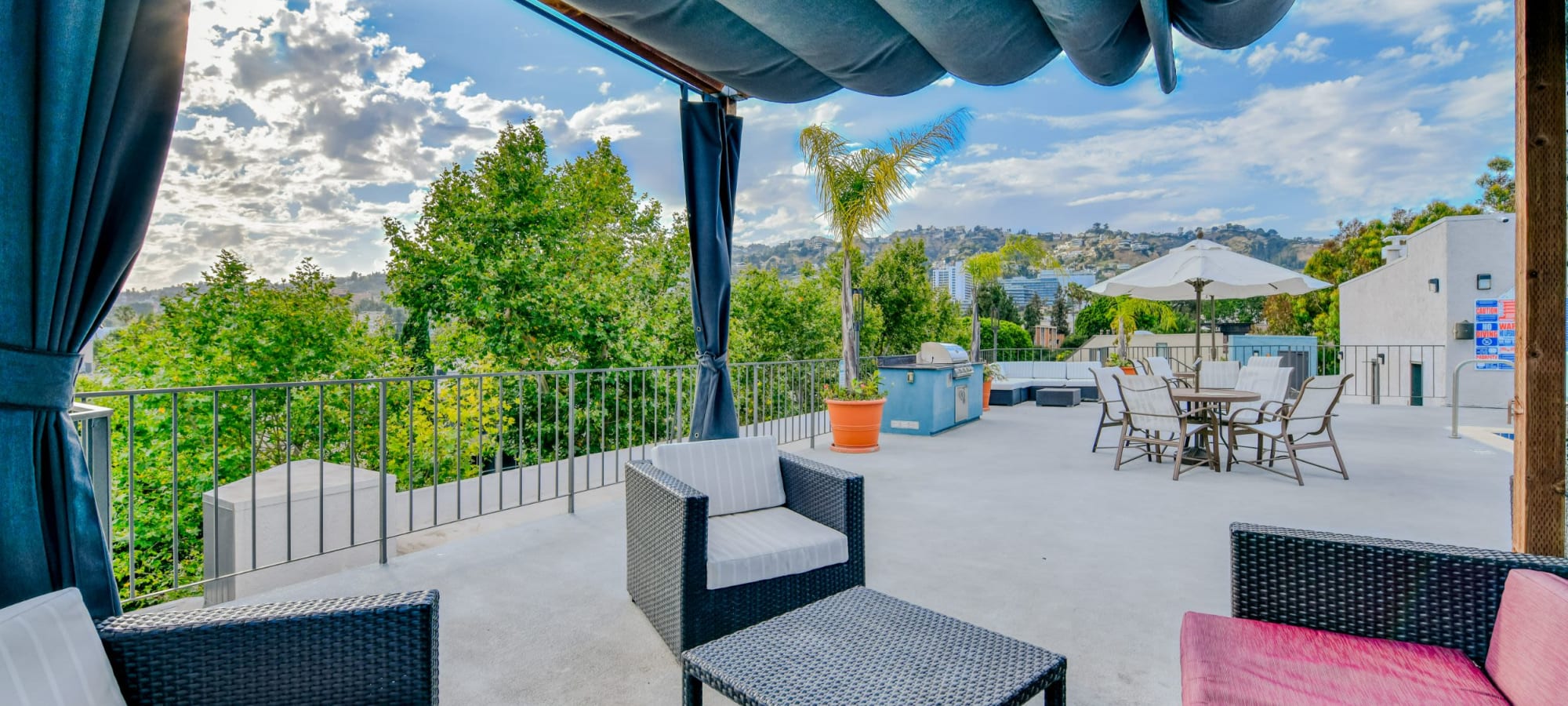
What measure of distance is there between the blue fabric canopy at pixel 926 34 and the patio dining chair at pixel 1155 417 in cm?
311

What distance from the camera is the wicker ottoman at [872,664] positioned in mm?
1210

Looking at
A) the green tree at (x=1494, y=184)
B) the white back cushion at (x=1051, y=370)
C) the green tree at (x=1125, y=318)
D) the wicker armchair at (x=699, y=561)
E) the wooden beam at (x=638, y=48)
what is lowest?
the wicker armchair at (x=699, y=561)

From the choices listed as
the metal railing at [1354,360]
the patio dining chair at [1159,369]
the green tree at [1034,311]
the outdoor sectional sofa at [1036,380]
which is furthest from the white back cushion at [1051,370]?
the green tree at [1034,311]

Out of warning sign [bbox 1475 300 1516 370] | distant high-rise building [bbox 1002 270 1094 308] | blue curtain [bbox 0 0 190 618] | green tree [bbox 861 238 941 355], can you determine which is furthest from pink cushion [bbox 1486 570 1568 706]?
distant high-rise building [bbox 1002 270 1094 308]

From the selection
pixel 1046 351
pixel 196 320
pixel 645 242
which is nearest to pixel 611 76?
pixel 645 242

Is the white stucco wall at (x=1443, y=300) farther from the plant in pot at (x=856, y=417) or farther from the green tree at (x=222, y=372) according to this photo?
the green tree at (x=222, y=372)

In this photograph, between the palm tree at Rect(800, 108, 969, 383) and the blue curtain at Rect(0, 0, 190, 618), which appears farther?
the palm tree at Rect(800, 108, 969, 383)

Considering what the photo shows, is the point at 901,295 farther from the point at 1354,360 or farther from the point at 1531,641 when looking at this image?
the point at 1531,641

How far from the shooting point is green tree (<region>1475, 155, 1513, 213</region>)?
23.6 meters

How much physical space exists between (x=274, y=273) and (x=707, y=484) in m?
18.8

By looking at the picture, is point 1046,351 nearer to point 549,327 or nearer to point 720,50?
point 549,327

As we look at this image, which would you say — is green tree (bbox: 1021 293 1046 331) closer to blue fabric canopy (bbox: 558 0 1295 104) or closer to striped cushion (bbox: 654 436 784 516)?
blue fabric canopy (bbox: 558 0 1295 104)

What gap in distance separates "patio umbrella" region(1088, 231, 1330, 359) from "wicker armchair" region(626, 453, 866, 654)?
15.4ft

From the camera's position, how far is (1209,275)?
5.69m
